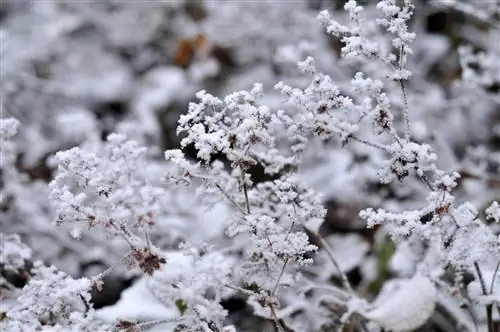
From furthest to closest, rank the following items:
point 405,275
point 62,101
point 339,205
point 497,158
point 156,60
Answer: point 156,60 < point 62,101 < point 339,205 < point 497,158 < point 405,275

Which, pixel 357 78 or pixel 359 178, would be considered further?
pixel 359 178

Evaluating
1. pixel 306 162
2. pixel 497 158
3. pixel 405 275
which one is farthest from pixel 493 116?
pixel 405 275

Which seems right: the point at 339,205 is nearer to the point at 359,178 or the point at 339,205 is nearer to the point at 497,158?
the point at 359,178

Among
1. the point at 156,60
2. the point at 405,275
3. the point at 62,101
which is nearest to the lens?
the point at 405,275

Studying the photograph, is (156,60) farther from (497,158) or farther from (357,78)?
(357,78)

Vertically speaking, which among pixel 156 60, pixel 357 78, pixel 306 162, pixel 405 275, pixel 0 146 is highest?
pixel 156 60

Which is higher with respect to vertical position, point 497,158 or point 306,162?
point 306,162
